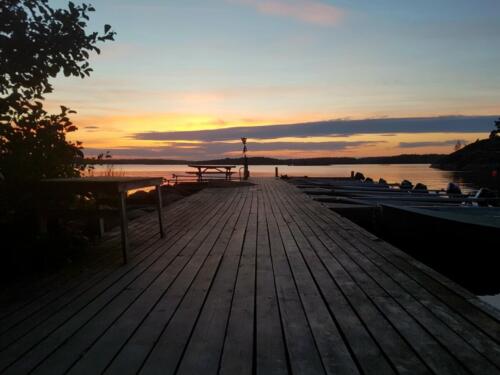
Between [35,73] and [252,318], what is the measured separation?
3.29m

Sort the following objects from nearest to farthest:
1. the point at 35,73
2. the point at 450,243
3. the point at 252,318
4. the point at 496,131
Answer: the point at 252,318 < the point at 35,73 < the point at 450,243 < the point at 496,131

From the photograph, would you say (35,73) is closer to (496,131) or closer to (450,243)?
(450,243)

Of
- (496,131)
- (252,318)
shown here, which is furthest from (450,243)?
(496,131)

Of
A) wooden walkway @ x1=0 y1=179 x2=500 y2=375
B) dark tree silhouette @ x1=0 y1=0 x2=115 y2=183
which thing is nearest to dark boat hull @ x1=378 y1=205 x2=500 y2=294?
wooden walkway @ x1=0 y1=179 x2=500 y2=375

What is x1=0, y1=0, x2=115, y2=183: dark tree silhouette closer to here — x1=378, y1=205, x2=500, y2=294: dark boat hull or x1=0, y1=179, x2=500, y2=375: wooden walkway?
x1=0, y1=179, x2=500, y2=375: wooden walkway

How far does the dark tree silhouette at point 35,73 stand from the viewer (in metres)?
3.96

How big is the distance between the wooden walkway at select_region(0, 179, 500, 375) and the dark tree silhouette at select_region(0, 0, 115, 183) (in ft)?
4.44

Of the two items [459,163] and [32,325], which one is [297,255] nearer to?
[32,325]

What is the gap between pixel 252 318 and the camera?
114 inches

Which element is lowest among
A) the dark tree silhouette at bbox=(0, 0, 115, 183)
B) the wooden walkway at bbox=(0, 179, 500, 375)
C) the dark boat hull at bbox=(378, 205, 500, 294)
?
the dark boat hull at bbox=(378, 205, 500, 294)

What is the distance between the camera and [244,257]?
4.91m

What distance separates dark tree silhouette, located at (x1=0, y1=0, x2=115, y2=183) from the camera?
3.96m

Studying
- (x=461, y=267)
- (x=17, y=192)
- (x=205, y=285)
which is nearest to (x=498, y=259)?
(x=461, y=267)

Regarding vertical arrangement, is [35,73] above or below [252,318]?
above
